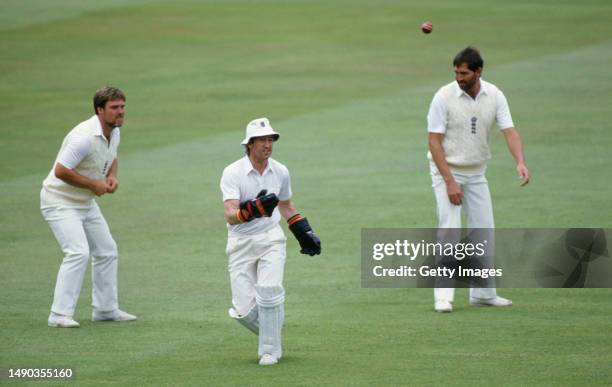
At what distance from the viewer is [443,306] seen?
11.2m

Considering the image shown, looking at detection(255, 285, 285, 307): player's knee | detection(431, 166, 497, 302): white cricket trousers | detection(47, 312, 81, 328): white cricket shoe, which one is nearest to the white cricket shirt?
detection(431, 166, 497, 302): white cricket trousers

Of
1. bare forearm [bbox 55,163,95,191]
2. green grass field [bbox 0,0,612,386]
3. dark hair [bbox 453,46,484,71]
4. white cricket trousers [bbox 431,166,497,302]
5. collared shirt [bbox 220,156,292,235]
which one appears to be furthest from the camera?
white cricket trousers [bbox 431,166,497,302]

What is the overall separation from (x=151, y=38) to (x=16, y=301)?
19.0 meters

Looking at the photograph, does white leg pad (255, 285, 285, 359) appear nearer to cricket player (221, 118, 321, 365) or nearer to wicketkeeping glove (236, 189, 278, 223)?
cricket player (221, 118, 321, 365)

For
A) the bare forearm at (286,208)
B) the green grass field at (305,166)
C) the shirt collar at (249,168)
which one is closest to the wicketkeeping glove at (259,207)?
the shirt collar at (249,168)

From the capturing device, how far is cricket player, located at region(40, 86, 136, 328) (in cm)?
1082

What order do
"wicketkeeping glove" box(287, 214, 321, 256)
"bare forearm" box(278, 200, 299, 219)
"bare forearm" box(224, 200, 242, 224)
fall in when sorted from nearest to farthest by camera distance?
"bare forearm" box(224, 200, 242, 224) → "wicketkeeping glove" box(287, 214, 321, 256) → "bare forearm" box(278, 200, 299, 219)

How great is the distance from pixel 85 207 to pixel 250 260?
2.22 meters

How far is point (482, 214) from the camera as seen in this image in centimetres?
1157

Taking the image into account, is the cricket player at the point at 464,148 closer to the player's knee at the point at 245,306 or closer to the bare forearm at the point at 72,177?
the player's knee at the point at 245,306

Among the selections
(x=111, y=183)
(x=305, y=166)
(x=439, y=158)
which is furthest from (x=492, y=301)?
(x=305, y=166)

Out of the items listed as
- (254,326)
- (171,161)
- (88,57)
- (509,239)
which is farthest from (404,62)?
(254,326)

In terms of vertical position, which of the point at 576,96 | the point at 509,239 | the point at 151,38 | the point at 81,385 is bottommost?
the point at 81,385

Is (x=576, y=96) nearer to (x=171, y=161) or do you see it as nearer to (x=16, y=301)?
(x=171, y=161)
